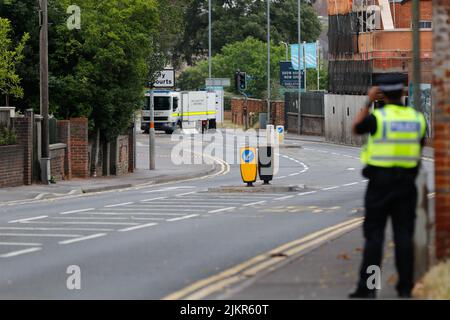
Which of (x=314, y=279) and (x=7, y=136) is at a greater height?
(x=7, y=136)

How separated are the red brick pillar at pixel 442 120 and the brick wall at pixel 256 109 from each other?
82.1 meters

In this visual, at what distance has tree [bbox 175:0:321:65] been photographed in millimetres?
123688

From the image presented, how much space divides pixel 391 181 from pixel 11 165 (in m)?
24.4

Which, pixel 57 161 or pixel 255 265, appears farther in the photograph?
pixel 57 161

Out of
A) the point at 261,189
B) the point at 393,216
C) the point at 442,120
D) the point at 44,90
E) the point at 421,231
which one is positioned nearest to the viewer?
the point at 393,216

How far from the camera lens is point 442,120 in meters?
11.9

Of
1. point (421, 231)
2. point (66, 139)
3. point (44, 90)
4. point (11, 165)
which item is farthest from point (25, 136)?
point (421, 231)

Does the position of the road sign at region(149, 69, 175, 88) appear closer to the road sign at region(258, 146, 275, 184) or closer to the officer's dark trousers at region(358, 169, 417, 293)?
the road sign at region(258, 146, 275, 184)

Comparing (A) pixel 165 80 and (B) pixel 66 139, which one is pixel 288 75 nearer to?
(A) pixel 165 80

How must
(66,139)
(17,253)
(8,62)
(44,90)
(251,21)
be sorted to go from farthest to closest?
(251,21) < (66,139) < (8,62) < (44,90) < (17,253)

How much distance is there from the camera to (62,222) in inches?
822

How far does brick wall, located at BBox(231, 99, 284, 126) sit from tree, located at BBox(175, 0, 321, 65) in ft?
59.0

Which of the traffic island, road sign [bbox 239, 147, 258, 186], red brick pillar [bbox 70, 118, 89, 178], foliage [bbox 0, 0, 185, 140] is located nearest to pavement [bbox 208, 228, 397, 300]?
the traffic island

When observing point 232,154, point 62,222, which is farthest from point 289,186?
point 232,154
